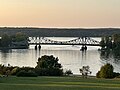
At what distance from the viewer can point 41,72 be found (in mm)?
22375

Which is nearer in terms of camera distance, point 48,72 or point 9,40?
point 48,72

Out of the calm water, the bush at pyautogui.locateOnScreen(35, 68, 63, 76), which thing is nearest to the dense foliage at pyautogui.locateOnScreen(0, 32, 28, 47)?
the calm water

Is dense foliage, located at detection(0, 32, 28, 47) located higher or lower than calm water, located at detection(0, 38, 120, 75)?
higher

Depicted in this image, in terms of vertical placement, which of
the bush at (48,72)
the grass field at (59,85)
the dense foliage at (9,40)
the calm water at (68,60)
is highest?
the dense foliage at (9,40)

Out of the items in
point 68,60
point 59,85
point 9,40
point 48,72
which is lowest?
point 59,85

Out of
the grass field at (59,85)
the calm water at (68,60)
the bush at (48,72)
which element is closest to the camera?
the grass field at (59,85)

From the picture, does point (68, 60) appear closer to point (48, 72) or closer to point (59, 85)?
point (48, 72)

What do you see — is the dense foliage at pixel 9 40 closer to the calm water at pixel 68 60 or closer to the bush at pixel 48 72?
the calm water at pixel 68 60

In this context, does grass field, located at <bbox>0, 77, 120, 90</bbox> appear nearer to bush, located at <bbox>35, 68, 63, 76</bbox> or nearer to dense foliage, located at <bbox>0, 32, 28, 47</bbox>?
bush, located at <bbox>35, 68, 63, 76</bbox>

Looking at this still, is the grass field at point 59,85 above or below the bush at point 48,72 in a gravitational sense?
below

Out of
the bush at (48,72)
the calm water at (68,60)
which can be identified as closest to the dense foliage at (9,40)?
the calm water at (68,60)

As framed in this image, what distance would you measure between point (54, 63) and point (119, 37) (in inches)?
2324

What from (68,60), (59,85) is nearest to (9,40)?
(68,60)

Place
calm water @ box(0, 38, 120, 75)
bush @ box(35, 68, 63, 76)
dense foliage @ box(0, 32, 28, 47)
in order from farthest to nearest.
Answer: dense foliage @ box(0, 32, 28, 47) < calm water @ box(0, 38, 120, 75) < bush @ box(35, 68, 63, 76)
